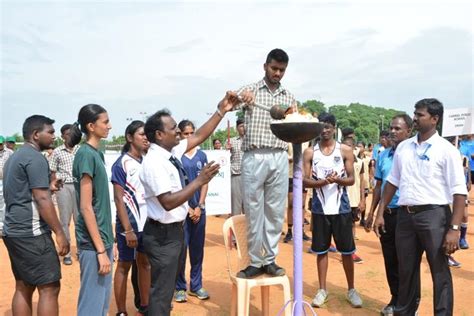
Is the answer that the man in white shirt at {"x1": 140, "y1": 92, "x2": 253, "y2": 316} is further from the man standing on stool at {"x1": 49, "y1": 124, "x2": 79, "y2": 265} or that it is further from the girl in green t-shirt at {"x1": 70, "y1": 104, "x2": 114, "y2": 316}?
the man standing on stool at {"x1": 49, "y1": 124, "x2": 79, "y2": 265}

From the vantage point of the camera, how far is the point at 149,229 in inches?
122

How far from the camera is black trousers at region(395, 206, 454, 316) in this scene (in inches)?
140

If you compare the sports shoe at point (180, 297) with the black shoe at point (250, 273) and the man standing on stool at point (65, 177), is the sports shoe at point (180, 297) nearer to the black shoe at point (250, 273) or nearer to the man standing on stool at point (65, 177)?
the black shoe at point (250, 273)

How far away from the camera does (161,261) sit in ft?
9.98

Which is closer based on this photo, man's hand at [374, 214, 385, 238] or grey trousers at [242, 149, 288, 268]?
grey trousers at [242, 149, 288, 268]

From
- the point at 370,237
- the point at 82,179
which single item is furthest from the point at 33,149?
the point at 370,237

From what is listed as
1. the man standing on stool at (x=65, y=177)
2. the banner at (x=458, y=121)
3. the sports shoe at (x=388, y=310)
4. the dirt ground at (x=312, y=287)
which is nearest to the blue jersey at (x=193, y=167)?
the dirt ground at (x=312, y=287)

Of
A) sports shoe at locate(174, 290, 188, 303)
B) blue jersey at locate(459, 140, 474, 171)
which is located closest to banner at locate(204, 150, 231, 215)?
sports shoe at locate(174, 290, 188, 303)

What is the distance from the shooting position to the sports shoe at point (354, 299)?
15.6 feet

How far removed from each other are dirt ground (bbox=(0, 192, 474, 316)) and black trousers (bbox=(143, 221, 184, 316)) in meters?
1.69

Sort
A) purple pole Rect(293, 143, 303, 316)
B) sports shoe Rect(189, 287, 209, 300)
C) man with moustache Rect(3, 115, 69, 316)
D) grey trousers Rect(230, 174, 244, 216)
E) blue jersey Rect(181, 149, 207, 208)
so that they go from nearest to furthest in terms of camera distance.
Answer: purple pole Rect(293, 143, 303, 316)
man with moustache Rect(3, 115, 69, 316)
sports shoe Rect(189, 287, 209, 300)
blue jersey Rect(181, 149, 207, 208)
grey trousers Rect(230, 174, 244, 216)

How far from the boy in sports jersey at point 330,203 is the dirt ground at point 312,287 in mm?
354

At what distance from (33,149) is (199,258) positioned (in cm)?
251

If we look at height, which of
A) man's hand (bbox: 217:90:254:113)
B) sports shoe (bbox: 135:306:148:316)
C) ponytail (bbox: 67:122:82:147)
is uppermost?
man's hand (bbox: 217:90:254:113)
